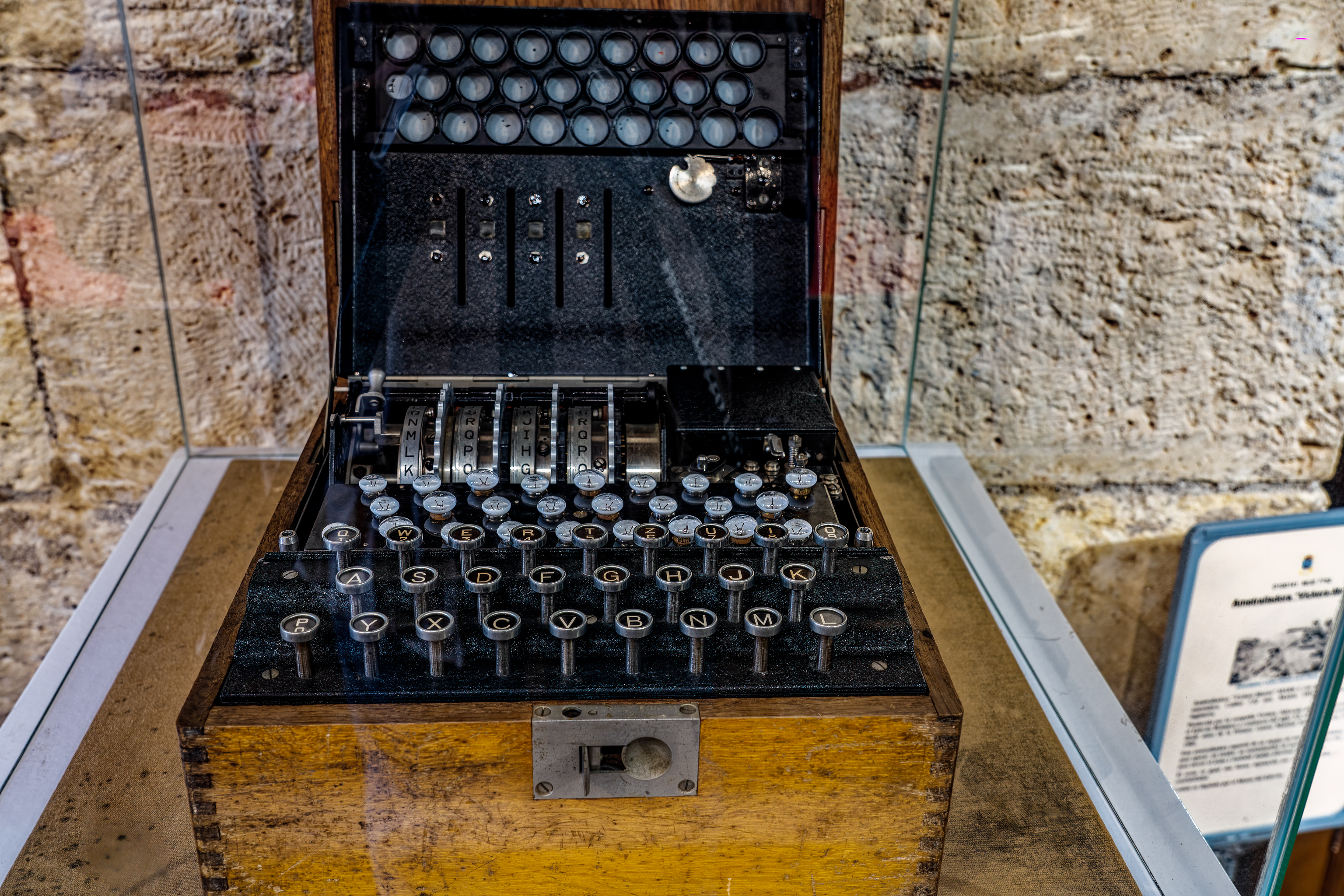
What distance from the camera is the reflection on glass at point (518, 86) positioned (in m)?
1.51

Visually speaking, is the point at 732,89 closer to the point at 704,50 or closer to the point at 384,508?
the point at 704,50

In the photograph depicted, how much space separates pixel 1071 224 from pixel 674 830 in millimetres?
1415

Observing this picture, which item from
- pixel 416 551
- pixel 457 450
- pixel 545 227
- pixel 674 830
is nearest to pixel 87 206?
pixel 545 227

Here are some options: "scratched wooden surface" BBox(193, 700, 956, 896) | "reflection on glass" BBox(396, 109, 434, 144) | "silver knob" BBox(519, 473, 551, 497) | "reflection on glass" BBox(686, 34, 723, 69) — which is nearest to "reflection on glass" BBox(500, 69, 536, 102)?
"reflection on glass" BBox(396, 109, 434, 144)

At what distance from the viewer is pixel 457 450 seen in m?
1.29

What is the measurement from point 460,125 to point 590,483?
24.6 inches

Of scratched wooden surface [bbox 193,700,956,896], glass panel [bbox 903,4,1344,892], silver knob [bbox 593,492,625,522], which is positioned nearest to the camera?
scratched wooden surface [bbox 193,700,956,896]

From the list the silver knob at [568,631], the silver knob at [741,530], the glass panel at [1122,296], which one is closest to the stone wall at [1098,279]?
the glass panel at [1122,296]

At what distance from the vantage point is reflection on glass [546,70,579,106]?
1.52m

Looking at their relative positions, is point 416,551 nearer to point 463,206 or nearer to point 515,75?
point 463,206

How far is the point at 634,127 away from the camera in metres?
1.54

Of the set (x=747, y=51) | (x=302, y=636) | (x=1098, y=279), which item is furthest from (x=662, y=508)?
(x=1098, y=279)

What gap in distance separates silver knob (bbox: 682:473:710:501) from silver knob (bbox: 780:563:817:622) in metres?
0.24

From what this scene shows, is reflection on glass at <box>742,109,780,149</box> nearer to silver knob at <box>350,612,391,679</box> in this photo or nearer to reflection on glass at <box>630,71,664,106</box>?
reflection on glass at <box>630,71,664,106</box>
